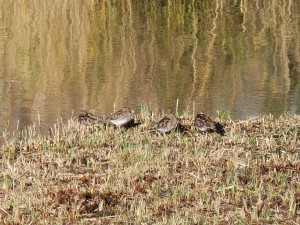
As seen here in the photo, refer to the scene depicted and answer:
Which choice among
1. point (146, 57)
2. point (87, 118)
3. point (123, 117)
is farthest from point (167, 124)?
point (146, 57)

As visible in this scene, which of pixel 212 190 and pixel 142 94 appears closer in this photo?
pixel 212 190

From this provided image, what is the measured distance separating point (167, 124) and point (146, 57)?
7.27 m

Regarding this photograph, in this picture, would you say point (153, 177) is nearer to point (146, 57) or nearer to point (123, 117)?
point (123, 117)

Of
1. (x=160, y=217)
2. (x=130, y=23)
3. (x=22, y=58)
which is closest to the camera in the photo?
(x=160, y=217)

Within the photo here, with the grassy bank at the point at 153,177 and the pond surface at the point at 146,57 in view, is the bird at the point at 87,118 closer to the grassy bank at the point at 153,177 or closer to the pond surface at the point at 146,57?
the grassy bank at the point at 153,177

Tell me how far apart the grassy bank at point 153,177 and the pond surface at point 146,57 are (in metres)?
2.38

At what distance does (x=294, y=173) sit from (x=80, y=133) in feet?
9.23

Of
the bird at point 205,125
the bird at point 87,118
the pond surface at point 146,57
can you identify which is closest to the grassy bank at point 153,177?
the bird at point 205,125

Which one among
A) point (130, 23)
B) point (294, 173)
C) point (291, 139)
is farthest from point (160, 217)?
point (130, 23)

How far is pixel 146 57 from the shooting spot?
17016 mm

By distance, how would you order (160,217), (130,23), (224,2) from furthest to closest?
(224,2), (130,23), (160,217)

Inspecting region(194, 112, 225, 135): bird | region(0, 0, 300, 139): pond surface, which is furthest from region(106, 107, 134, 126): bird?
region(0, 0, 300, 139): pond surface

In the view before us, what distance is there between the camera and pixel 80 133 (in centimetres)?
1002

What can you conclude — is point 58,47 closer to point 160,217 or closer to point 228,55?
point 228,55
